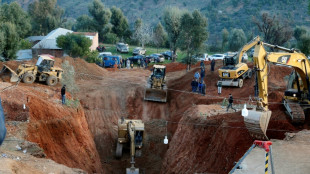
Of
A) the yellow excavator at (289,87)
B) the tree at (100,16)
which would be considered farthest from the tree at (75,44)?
the yellow excavator at (289,87)

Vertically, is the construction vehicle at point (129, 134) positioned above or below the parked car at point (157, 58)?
below

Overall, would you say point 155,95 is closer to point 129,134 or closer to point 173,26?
point 129,134

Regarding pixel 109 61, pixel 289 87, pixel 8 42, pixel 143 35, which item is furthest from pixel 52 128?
pixel 143 35

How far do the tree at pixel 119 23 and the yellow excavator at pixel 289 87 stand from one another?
5241 cm

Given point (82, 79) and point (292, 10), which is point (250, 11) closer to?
point (292, 10)

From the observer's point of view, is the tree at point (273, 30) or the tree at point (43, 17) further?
the tree at point (43, 17)

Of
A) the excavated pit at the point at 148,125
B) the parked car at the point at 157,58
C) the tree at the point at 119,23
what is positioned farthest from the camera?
the tree at the point at 119,23

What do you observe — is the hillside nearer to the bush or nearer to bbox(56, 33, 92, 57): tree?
the bush

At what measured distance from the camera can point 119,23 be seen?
72.6 m

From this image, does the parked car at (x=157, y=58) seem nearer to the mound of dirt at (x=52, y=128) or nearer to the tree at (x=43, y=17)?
the mound of dirt at (x=52, y=128)

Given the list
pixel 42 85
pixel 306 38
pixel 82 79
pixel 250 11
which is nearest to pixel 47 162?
pixel 42 85

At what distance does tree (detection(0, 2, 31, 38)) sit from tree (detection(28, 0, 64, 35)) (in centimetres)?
722

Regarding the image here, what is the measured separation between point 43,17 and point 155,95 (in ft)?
167

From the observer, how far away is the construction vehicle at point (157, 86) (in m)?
34.3
